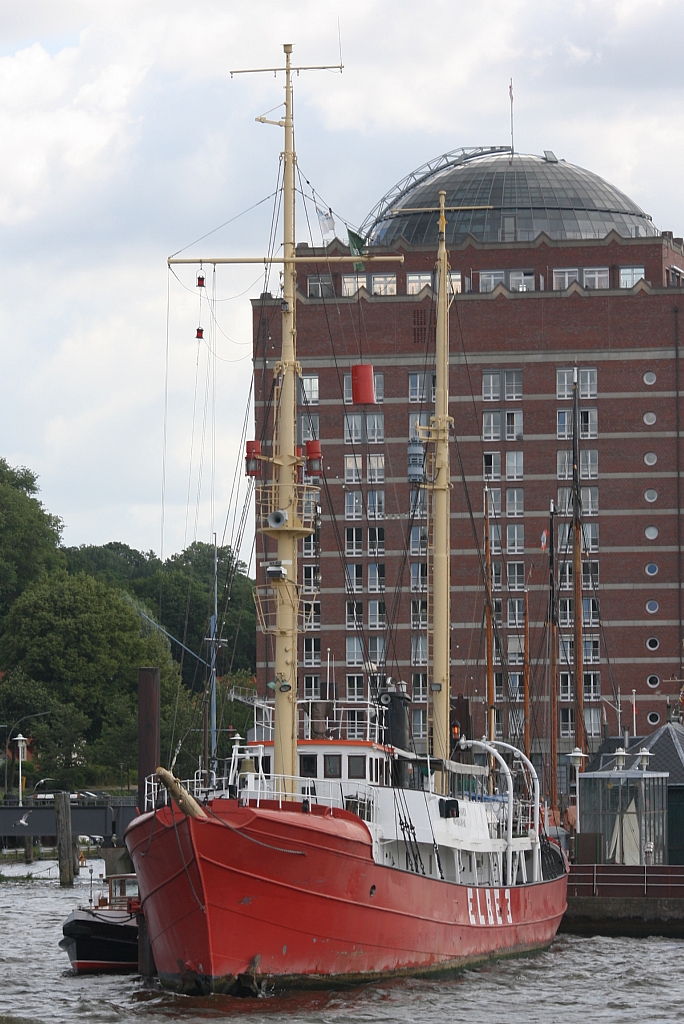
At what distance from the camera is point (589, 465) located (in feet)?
375

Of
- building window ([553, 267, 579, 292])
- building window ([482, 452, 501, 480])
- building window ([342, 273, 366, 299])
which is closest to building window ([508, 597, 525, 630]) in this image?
building window ([482, 452, 501, 480])

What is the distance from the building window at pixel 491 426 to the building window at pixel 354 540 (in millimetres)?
11101

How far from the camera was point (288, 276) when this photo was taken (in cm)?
4219

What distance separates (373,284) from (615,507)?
25.8 m

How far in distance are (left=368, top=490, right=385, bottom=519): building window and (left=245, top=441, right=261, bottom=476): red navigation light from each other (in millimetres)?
76237

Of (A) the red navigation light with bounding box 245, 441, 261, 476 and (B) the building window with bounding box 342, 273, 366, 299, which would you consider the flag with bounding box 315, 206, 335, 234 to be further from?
(B) the building window with bounding box 342, 273, 366, 299

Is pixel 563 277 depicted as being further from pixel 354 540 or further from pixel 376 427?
pixel 354 540

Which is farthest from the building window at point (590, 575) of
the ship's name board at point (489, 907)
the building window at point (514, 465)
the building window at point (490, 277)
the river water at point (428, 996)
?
the ship's name board at point (489, 907)

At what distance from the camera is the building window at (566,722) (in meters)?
112

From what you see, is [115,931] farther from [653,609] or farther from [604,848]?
[653,609]

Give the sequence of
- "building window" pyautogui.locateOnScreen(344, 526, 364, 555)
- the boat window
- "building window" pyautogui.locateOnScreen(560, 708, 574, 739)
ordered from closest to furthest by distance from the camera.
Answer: the boat window
"building window" pyautogui.locateOnScreen(560, 708, 574, 739)
"building window" pyautogui.locateOnScreen(344, 526, 364, 555)

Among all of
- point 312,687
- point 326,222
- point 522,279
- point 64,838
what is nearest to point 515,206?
point 522,279

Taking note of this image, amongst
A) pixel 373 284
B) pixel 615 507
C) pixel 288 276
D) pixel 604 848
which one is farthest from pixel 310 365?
pixel 288 276

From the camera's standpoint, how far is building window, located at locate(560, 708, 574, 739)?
112050 mm
